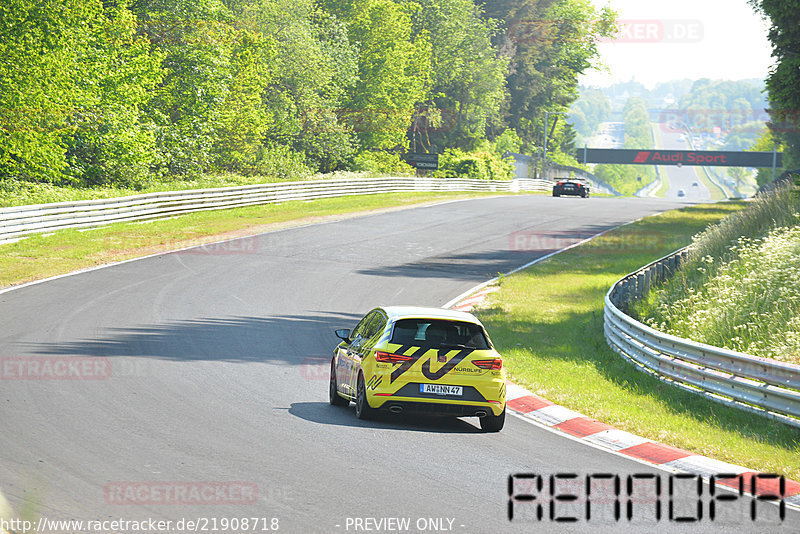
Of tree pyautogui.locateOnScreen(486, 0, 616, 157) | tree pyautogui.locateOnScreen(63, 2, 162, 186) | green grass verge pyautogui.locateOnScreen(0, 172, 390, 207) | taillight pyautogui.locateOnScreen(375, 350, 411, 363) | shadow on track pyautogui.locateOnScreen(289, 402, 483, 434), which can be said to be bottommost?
shadow on track pyautogui.locateOnScreen(289, 402, 483, 434)

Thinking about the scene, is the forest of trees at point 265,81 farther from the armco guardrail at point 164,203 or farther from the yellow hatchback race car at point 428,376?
the yellow hatchback race car at point 428,376

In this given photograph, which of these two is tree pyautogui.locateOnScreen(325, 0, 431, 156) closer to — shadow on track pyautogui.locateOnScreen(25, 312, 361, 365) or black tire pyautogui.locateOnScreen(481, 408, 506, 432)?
shadow on track pyautogui.locateOnScreen(25, 312, 361, 365)

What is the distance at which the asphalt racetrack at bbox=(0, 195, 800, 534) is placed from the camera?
782 centimetres

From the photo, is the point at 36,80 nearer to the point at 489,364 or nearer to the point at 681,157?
the point at 489,364

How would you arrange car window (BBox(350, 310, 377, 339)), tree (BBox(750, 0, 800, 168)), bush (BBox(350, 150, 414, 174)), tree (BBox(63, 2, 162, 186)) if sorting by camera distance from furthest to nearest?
bush (BBox(350, 150, 414, 174)) → tree (BBox(63, 2, 162, 186)) → tree (BBox(750, 0, 800, 168)) → car window (BBox(350, 310, 377, 339))

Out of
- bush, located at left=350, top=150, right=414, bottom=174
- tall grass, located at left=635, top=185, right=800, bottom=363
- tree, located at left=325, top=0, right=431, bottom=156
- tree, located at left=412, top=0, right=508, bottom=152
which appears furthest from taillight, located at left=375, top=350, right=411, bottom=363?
tree, located at left=412, top=0, right=508, bottom=152

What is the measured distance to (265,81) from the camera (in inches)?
2383

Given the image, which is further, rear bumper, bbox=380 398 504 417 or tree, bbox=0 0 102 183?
tree, bbox=0 0 102 183

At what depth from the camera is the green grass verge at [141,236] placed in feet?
83.2

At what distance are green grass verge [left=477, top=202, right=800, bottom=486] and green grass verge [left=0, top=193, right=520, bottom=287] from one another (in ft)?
35.6

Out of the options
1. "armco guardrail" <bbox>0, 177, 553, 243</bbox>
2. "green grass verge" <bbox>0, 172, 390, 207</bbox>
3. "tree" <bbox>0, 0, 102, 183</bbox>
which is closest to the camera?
"armco guardrail" <bbox>0, 177, 553, 243</bbox>

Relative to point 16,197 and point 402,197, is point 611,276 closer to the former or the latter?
point 16,197

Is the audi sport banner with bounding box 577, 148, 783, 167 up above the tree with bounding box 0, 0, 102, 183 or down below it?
below

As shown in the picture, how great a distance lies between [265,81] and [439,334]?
5078 centimetres
